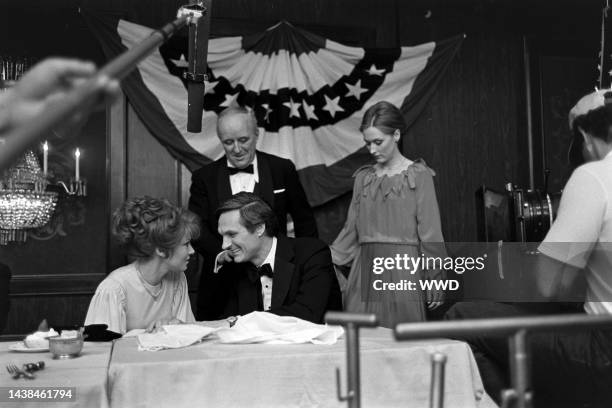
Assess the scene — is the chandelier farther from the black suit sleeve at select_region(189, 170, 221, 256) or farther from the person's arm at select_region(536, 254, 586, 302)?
the person's arm at select_region(536, 254, 586, 302)

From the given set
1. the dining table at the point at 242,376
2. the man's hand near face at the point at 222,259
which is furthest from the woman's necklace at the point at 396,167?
the dining table at the point at 242,376

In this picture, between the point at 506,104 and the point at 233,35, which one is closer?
the point at 233,35

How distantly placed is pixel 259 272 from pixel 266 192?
0.78 meters

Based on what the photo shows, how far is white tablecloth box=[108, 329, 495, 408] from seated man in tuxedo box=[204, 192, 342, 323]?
0.93 meters

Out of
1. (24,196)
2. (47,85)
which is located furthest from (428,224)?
(47,85)

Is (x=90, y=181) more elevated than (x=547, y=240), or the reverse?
(x=90, y=181)

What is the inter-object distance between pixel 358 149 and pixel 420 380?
115 inches

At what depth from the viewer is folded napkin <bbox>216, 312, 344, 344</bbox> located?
2.30m

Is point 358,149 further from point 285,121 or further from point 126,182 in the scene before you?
point 126,182

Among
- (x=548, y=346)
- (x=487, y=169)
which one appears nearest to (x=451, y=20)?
(x=487, y=169)

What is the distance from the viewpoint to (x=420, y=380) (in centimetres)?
218

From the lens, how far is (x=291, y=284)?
3211 mm

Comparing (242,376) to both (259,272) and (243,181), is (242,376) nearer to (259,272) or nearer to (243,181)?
(259,272)

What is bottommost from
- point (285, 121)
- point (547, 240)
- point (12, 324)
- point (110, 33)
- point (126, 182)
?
point (12, 324)
